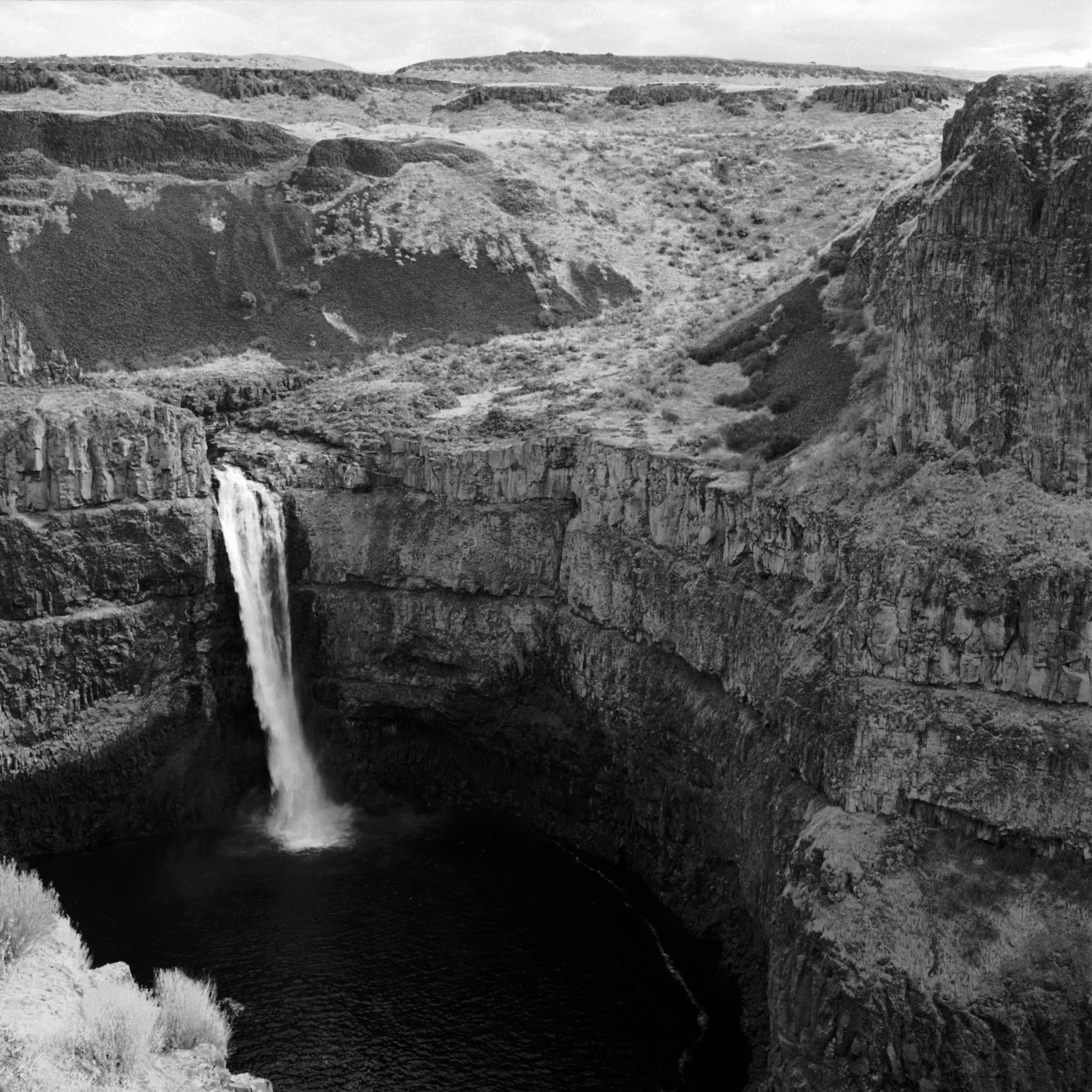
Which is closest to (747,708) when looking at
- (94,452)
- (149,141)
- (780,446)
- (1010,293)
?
(780,446)

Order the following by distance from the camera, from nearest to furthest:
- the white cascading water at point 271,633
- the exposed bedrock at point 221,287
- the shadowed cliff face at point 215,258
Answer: the white cascading water at point 271,633 < the exposed bedrock at point 221,287 < the shadowed cliff face at point 215,258

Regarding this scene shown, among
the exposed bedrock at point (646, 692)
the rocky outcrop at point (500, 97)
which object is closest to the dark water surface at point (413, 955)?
the exposed bedrock at point (646, 692)

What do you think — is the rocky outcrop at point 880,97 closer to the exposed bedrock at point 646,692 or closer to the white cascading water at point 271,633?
the exposed bedrock at point 646,692

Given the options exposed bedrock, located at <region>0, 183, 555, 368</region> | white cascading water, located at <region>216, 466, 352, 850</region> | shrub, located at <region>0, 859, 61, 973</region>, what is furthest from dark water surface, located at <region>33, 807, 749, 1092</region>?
exposed bedrock, located at <region>0, 183, 555, 368</region>

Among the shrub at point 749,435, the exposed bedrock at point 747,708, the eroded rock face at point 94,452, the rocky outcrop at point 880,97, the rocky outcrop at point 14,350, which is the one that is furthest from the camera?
the rocky outcrop at point 880,97

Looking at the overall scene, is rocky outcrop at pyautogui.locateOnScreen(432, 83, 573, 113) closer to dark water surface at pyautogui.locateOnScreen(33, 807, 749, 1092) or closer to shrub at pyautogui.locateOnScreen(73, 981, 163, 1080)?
dark water surface at pyautogui.locateOnScreen(33, 807, 749, 1092)

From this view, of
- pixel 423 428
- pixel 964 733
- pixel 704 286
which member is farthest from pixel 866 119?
pixel 964 733

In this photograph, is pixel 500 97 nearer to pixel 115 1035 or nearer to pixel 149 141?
pixel 149 141
